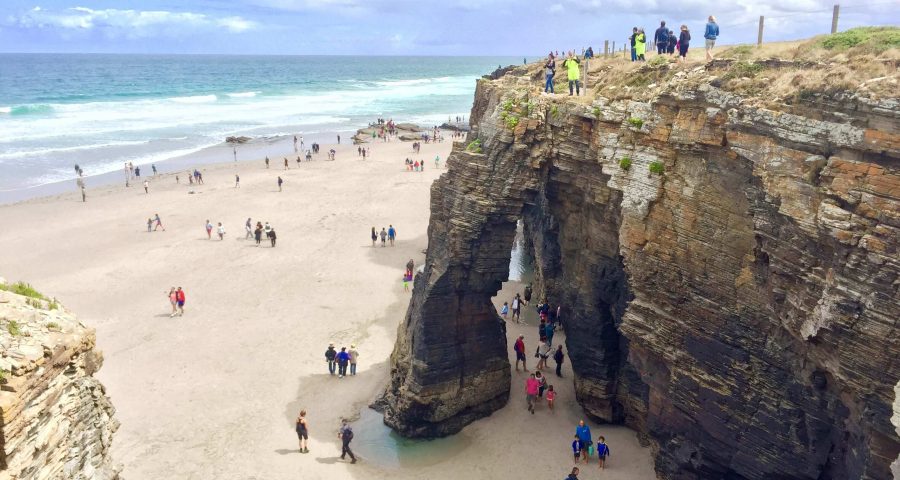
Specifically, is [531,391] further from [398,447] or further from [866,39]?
[866,39]

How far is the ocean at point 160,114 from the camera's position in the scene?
70.8 m

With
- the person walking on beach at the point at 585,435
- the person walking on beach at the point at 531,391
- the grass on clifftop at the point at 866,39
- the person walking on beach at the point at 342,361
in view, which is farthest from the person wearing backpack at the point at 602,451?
the grass on clifftop at the point at 866,39

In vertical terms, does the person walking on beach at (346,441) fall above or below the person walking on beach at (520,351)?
below

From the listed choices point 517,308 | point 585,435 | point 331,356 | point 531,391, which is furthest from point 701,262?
point 331,356

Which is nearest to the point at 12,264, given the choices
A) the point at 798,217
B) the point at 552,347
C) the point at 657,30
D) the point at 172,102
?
the point at 552,347

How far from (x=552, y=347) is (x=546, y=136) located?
35.9 ft

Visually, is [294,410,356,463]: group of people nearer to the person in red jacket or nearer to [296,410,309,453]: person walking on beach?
[296,410,309,453]: person walking on beach

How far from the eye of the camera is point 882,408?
11625 mm

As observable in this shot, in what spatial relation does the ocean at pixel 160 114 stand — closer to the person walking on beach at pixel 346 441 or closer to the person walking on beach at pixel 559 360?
the person walking on beach at pixel 346 441

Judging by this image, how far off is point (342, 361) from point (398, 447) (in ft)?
17.3

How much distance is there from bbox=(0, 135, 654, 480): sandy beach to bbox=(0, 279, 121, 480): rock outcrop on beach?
36.0 feet

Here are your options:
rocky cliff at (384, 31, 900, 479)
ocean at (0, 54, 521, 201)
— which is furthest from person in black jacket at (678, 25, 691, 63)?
ocean at (0, 54, 521, 201)

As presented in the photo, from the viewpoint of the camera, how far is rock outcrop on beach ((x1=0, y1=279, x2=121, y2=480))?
8.37 metres

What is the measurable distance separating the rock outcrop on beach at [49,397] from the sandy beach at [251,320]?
11.0 m
